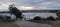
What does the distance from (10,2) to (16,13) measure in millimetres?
346

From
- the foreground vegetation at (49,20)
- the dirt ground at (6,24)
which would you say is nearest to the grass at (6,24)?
the dirt ground at (6,24)

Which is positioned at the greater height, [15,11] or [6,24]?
[15,11]

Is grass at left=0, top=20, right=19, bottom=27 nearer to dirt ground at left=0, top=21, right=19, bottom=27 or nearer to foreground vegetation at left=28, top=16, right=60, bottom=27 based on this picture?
dirt ground at left=0, top=21, right=19, bottom=27

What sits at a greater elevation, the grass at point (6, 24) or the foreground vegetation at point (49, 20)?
the foreground vegetation at point (49, 20)

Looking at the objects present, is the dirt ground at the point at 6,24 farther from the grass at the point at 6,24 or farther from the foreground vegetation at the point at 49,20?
the foreground vegetation at the point at 49,20

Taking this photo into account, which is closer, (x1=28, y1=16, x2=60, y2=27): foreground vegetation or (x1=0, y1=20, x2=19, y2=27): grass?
(x1=28, y1=16, x2=60, y2=27): foreground vegetation

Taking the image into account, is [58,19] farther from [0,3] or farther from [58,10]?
[0,3]

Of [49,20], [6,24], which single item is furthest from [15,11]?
[49,20]

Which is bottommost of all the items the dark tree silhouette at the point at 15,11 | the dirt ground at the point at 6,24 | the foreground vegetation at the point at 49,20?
the dirt ground at the point at 6,24

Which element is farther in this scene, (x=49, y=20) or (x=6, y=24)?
(x=6, y=24)

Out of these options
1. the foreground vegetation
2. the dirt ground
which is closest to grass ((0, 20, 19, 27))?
the dirt ground

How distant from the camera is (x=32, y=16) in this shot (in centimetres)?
699

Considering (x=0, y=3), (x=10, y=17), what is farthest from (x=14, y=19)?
(x=0, y=3)

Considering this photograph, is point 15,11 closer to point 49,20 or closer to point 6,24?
point 6,24
